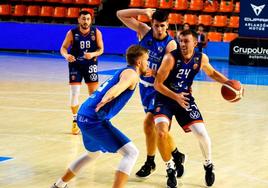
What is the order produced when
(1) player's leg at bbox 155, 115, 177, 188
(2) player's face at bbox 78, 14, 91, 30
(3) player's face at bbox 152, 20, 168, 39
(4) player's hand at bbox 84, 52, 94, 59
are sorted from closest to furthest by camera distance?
(1) player's leg at bbox 155, 115, 177, 188 < (3) player's face at bbox 152, 20, 168, 39 < (4) player's hand at bbox 84, 52, 94, 59 < (2) player's face at bbox 78, 14, 91, 30

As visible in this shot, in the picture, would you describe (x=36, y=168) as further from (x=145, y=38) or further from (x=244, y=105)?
(x=244, y=105)

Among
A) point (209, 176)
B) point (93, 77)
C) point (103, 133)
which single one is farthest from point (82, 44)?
point (103, 133)

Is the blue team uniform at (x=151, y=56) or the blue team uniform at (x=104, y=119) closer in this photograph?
the blue team uniform at (x=104, y=119)

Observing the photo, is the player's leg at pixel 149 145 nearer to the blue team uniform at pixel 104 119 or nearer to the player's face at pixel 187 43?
the player's face at pixel 187 43

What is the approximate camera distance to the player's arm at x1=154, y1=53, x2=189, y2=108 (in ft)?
23.7

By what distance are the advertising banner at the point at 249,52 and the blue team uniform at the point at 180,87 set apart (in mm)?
14649

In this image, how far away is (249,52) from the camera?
72.0 ft

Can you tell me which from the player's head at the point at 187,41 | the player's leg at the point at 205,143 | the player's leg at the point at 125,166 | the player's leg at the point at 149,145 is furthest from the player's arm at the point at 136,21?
the player's leg at the point at 125,166

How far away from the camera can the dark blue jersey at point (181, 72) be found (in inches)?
289

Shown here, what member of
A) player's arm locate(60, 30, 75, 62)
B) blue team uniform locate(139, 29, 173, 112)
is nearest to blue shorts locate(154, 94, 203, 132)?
blue team uniform locate(139, 29, 173, 112)

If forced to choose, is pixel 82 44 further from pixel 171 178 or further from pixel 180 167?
pixel 171 178

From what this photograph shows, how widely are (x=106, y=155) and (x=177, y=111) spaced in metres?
1.83

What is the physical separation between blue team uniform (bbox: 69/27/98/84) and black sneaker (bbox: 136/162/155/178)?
3011 mm

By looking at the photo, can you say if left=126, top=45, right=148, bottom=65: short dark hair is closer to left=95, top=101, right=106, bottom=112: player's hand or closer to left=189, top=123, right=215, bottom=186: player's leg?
left=95, top=101, right=106, bottom=112: player's hand
